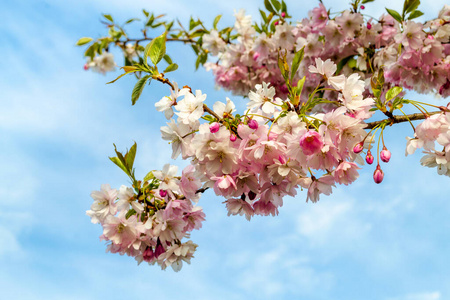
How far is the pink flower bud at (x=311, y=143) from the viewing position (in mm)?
1761

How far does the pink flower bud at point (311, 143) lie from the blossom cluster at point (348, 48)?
200cm

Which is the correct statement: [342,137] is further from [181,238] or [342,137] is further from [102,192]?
[102,192]

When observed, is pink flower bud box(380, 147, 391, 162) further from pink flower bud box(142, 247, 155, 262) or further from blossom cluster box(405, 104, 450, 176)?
pink flower bud box(142, 247, 155, 262)

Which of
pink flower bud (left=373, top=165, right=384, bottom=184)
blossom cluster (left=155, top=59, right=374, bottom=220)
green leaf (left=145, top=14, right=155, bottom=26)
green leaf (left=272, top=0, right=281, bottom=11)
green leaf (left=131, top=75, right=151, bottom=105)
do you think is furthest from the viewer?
green leaf (left=145, top=14, right=155, bottom=26)

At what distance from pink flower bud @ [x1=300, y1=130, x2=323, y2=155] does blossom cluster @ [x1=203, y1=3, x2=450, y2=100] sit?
6.58ft

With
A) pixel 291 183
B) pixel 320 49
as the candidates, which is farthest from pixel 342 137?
pixel 320 49

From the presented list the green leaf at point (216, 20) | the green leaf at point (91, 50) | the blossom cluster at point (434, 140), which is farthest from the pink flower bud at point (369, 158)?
the green leaf at point (91, 50)

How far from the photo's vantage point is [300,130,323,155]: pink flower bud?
1.76 m

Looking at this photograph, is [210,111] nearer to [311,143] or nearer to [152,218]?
[311,143]

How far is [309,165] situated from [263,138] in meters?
0.23

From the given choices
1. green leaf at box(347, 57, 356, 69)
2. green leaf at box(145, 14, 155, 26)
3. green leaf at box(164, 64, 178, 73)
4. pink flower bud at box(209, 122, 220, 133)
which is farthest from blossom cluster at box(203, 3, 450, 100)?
pink flower bud at box(209, 122, 220, 133)

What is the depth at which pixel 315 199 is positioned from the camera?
2.11m

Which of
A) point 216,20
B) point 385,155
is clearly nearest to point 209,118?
point 385,155

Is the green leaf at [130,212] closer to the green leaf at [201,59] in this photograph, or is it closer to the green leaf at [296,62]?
the green leaf at [296,62]
